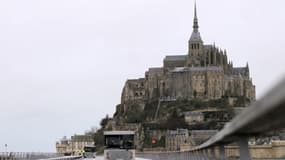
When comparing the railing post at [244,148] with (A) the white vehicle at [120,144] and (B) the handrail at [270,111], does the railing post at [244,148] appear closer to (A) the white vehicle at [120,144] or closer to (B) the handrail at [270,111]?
(B) the handrail at [270,111]

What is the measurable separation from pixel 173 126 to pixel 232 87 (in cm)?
2287

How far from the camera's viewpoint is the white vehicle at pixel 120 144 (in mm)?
33906

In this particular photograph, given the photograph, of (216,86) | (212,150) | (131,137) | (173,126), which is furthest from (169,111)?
(212,150)

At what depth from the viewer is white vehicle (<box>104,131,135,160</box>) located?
111 ft

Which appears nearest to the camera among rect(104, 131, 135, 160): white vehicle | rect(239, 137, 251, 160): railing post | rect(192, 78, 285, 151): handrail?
rect(192, 78, 285, 151): handrail

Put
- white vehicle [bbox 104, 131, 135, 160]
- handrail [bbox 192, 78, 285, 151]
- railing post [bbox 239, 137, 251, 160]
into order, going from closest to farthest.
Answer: handrail [bbox 192, 78, 285, 151]
railing post [bbox 239, 137, 251, 160]
white vehicle [bbox 104, 131, 135, 160]

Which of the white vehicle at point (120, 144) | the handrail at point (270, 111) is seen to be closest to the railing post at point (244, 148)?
the handrail at point (270, 111)

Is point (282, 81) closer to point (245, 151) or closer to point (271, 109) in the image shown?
point (271, 109)

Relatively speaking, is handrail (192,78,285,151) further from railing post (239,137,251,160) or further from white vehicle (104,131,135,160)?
white vehicle (104,131,135,160)

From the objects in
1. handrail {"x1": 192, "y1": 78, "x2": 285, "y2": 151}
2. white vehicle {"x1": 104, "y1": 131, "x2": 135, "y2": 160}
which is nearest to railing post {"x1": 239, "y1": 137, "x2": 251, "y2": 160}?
handrail {"x1": 192, "y1": 78, "x2": 285, "y2": 151}

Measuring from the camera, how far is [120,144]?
3594 centimetres

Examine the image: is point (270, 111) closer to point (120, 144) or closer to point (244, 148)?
point (244, 148)

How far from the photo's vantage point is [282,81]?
11.7 ft

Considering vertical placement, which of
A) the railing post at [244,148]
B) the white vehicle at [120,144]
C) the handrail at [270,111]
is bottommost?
the railing post at [244,148]
